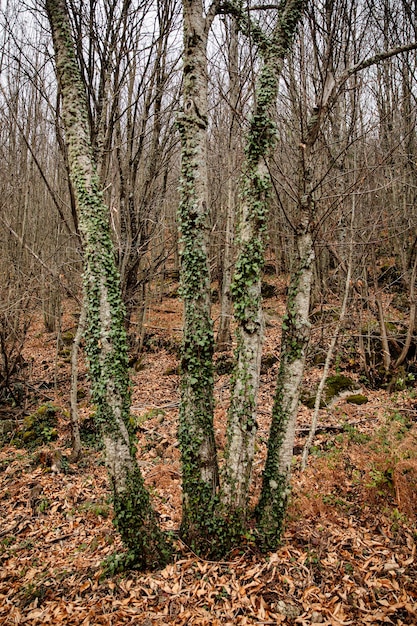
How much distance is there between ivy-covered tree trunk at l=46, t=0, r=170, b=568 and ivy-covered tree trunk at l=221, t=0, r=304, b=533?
967 millimetres

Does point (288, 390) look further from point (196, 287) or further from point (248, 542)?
point (248, 542)

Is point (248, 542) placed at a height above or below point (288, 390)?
below

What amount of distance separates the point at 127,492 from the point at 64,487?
298cm

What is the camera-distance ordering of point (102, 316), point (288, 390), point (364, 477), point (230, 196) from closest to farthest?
point (102, 316) < point (288, 390) < point (364, 477) < point (230, 196)

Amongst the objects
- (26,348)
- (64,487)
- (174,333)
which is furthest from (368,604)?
(26,348)

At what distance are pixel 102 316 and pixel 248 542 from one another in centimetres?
279

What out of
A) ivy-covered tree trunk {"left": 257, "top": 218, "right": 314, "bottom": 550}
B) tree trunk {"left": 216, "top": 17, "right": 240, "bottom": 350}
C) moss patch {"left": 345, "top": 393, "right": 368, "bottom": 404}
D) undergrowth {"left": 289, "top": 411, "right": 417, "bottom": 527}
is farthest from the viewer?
tree trunk {"left": 216, "top": 17, "right": 240, "bottom": 350}

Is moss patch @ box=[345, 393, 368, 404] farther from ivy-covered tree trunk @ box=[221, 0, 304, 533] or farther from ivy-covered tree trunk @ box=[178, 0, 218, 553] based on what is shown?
ivy-covered tree trunk @ box=[178, 0, 218, 553]

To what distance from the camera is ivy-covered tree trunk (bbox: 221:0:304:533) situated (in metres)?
3.47

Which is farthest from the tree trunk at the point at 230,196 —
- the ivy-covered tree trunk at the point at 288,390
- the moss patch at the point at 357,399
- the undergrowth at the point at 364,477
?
the ivy-covered tree trunk at the point at 288,390

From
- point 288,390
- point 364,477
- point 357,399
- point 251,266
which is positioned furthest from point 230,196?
point 364,477

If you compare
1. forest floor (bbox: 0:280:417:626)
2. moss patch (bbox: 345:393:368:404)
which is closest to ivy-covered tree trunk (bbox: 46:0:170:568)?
forest floor (bbox: 0:280:417:626)

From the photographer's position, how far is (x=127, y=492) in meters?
3.47

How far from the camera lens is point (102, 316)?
133 inches
